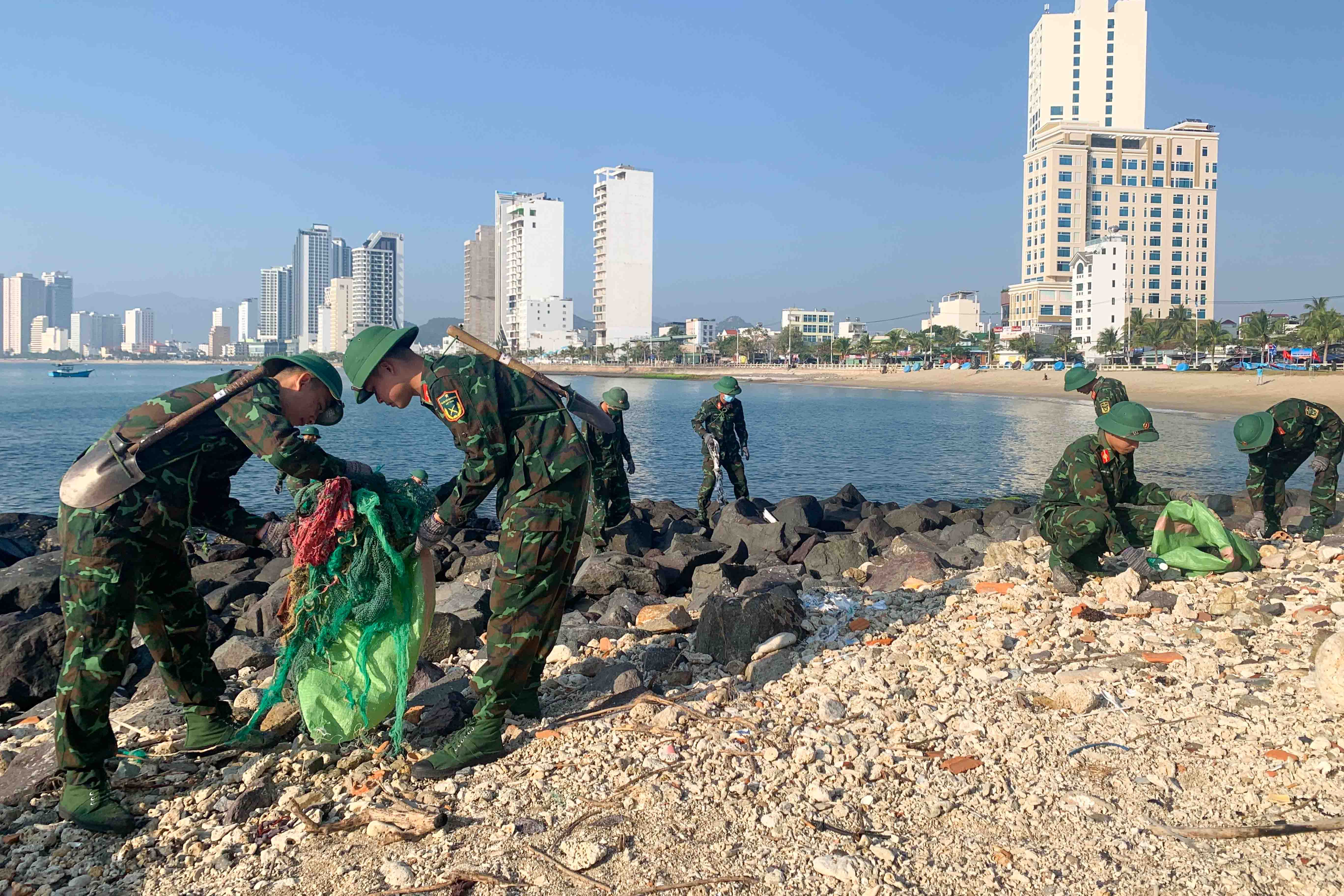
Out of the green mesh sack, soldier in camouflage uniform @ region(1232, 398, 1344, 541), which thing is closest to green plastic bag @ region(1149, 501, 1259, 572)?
soldier in camouflage uniform @ region(1232, 398, 1344, 541)

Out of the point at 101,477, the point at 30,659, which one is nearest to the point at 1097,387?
the point at 101,477

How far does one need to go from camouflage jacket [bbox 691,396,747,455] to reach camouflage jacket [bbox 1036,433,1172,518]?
6.60m

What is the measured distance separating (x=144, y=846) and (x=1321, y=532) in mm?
10532

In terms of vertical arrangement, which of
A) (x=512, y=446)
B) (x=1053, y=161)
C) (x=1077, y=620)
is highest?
(x=1053, y=161)

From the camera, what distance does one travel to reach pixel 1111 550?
23.7ft

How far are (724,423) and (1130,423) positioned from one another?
7489 millimetres

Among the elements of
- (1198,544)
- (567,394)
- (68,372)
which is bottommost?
(1198,544)

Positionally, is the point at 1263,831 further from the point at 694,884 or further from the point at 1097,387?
the point at 1097,387

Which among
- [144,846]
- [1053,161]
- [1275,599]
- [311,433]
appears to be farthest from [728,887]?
[1053,161]

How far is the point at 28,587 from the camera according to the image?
8.49 metres

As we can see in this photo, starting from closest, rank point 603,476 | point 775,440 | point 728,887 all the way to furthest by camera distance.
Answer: point 728,887, point 603,476, point 775,440

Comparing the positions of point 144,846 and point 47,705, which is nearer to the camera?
point 144,846

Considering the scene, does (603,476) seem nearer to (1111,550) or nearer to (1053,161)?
(1111,550)

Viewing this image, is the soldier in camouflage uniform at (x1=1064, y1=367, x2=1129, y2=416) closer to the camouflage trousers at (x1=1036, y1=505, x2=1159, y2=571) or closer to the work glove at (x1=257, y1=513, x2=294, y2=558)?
the camouflage trousers at (x1=1036, y1=505, x2=1159, y2=571)
